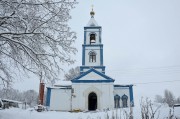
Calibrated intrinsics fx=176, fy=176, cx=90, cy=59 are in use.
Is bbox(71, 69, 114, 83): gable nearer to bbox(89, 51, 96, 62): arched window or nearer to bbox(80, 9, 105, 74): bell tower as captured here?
bbox(80, 9, 105, 74): bell tower

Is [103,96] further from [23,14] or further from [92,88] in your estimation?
[23,14]

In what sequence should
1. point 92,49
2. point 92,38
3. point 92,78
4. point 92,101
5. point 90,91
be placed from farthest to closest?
1. point 92,38
2. point 92,49
3. point 92,101
4. point 92,78
5. point 90,91

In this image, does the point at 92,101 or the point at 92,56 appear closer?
the point at 92,101

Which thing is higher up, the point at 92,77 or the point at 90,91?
the point at 92,77

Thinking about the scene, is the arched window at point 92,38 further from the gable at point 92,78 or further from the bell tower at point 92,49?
the gable at point 92,78

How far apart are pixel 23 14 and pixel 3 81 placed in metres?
2.82

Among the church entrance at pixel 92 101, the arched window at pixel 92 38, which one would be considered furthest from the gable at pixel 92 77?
the arched window at pixel 92 38

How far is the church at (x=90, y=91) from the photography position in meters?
20.9

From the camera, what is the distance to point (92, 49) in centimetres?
2559

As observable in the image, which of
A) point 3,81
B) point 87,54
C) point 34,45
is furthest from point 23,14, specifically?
point 87,54

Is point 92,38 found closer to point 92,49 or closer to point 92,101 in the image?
point 92,49

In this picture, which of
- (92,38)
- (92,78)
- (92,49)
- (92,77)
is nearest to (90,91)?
(92,78)

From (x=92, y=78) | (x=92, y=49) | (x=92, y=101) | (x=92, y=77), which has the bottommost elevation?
(x=92, y=101)

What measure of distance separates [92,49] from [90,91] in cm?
688
